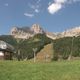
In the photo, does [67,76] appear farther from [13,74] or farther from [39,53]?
[39,53]

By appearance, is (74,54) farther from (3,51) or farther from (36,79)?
(36,79)

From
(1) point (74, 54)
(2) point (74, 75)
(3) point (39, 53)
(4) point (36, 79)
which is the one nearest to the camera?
(4) point (36, 79)

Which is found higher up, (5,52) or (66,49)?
(66,49)

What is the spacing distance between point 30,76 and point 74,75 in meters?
4.96

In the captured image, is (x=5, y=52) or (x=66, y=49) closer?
(x=5, y=52)

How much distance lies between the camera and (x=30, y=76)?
3272cm

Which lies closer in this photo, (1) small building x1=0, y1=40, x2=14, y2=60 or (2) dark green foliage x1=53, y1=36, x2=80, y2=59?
(1) small building x1=0, y1=40, x2=14, y2=60

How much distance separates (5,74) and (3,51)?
68.6 metres

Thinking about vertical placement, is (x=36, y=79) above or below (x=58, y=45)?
below

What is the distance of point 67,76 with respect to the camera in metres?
32.0

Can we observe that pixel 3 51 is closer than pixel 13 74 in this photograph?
No

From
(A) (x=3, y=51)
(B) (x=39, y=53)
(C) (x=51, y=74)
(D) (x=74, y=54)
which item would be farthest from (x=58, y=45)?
(C) (x=51, y=74)

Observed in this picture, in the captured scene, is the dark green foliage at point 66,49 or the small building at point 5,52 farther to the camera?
the dark green foliage at point 66,49

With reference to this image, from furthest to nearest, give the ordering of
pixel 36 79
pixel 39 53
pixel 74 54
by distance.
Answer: pixel 39 53, pixel 74 54, pixel 36 79
